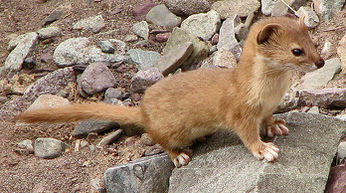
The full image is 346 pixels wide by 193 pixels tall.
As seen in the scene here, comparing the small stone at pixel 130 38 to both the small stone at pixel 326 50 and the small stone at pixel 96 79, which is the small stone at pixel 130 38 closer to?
the small stone at pixel 96 79

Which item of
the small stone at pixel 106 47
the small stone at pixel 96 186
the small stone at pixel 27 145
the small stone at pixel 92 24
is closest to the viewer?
the small stone at pixel 96 186

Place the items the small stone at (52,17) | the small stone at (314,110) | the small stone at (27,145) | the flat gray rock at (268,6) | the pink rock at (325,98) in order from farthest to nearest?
1. the small stone at (52,17)
2. the flat gray rock at (268,6)
3. the small stone at (27,145)
4. the small stone at (314,110)
5. the pink rock at (325,98)

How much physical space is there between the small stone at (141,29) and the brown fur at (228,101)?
1853 millimetres

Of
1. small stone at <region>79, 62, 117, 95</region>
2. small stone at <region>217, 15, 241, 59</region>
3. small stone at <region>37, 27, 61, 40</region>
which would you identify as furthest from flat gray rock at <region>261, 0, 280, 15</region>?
small stone at <region>37, 27, 61, 40</region>

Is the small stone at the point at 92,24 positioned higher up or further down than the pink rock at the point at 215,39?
further down

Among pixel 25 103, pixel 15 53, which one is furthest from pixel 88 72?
pixel 15 53

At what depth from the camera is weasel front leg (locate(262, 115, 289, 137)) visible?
4.07 m

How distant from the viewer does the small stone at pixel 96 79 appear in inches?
214

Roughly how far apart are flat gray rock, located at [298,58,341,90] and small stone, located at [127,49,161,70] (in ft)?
5.09

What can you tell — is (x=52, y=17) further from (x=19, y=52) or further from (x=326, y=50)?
(x=326, y=50)

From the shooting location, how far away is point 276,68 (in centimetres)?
367

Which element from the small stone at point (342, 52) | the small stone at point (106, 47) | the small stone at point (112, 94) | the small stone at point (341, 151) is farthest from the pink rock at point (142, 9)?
the small stone at point (341, 151)

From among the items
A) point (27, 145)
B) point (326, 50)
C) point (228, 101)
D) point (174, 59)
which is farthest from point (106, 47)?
point (228, 101)

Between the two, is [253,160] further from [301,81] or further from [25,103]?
[25,103]
